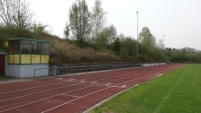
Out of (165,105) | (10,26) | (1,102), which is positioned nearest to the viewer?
(165,105)

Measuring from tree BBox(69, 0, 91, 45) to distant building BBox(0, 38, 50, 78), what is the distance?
22011 mm

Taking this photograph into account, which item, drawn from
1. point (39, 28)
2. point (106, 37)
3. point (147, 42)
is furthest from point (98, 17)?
point (147, 42)

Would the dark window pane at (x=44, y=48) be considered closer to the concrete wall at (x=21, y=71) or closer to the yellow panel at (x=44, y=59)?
the yellow panel at (x=44, y=59)

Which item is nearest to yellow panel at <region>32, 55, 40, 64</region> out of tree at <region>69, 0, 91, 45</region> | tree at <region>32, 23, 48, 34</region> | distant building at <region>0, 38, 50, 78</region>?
distant building at <region>0, 38, 50, 78</region>

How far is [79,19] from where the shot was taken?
47.2m

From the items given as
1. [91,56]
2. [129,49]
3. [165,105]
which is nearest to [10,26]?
[91,56]

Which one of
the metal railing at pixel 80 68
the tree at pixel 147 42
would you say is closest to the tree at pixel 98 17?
the metal railing at pixel 80 68

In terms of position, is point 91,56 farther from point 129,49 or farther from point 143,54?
point 143,54

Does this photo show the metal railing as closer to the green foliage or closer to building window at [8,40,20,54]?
building window at [8,40,20,54]

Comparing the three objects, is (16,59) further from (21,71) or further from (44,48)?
(44,48)

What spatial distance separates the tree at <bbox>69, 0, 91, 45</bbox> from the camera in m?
47.2

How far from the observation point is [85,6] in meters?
47.8

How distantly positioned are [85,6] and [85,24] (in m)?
3.49

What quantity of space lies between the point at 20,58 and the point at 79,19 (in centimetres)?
2504
